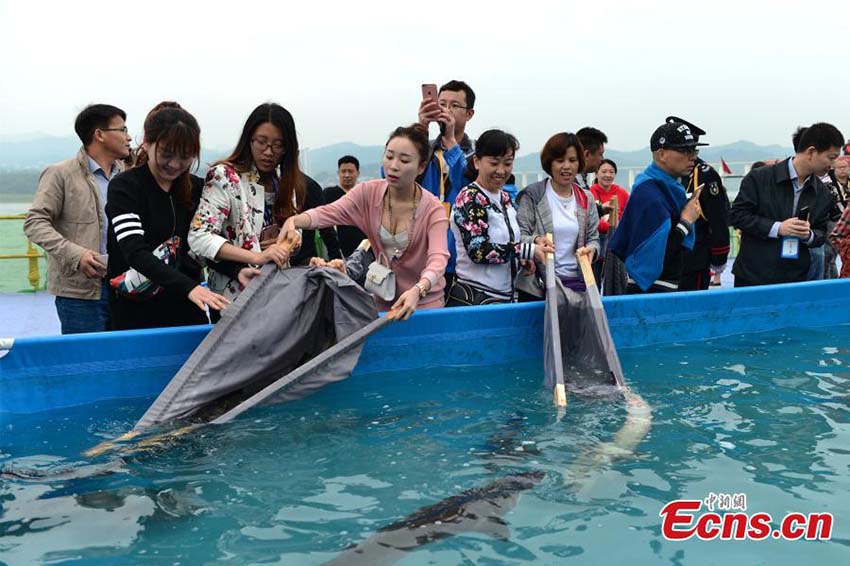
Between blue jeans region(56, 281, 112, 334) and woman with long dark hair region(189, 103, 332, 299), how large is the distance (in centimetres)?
69

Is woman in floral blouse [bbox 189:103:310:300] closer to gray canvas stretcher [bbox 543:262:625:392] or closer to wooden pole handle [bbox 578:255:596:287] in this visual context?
gray canvas stretcher [bbox 543:262:625:392]

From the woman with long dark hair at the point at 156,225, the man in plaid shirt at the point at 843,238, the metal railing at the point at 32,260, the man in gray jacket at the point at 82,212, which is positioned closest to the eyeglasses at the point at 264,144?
the woman with long dark hair at the point at 156,225

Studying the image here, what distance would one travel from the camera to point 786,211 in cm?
528

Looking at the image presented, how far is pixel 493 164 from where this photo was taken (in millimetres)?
4242

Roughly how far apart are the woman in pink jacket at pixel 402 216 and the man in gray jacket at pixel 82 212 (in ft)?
3.72

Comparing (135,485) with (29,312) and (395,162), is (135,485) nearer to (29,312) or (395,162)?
(395,162)

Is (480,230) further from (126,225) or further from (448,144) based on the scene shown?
(126,225)

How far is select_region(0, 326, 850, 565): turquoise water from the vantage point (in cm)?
228

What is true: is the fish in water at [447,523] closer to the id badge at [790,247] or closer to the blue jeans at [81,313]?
the blue jeans at [81,313]

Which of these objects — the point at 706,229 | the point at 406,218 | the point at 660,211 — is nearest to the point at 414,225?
the point at 406,218

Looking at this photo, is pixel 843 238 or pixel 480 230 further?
pixel 843 238

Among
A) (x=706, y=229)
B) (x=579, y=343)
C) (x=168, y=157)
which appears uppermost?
(x=168, y=157)

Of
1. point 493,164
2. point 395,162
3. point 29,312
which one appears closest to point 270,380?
point 395,162

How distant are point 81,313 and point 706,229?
3.65 m
